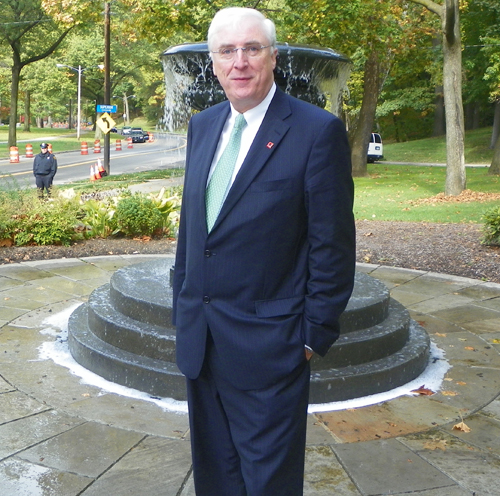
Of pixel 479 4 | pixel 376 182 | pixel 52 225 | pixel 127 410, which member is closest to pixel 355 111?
pixel 479 4

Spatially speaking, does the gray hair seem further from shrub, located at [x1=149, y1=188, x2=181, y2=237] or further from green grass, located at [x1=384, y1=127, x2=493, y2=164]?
green grass, located at [x1=384, y1=127, x2=493, y2=164]

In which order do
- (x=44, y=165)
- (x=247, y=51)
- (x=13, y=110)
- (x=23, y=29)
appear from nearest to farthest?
(x=247, y=51), (x=44, y=165), (x=23, y=29), (x=13, y=110)

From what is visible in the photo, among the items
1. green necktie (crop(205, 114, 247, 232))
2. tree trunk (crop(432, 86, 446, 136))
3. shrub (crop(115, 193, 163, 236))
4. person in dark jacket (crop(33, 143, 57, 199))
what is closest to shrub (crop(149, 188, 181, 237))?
shrub (crop(115, 193, 163, 236))

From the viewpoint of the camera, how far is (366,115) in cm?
2536

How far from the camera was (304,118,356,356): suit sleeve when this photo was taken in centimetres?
240

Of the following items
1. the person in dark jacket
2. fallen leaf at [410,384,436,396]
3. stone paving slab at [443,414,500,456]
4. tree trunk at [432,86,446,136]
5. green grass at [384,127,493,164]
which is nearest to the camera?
stone paving slab at [443,414,500,456]

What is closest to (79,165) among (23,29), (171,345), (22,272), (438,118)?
(23,29)

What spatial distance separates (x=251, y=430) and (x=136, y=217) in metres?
8.28

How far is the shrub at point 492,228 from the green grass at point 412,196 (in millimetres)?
2281

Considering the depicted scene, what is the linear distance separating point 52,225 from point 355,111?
37.9 m

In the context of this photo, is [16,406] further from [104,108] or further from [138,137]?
[138,137]

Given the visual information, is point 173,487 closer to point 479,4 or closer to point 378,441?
point 378,441

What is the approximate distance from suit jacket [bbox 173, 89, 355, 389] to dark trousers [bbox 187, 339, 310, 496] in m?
0.07

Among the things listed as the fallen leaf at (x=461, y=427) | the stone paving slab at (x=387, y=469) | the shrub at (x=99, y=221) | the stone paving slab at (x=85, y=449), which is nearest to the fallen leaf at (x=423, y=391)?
the fallen leaf at (x=461, y=427)
